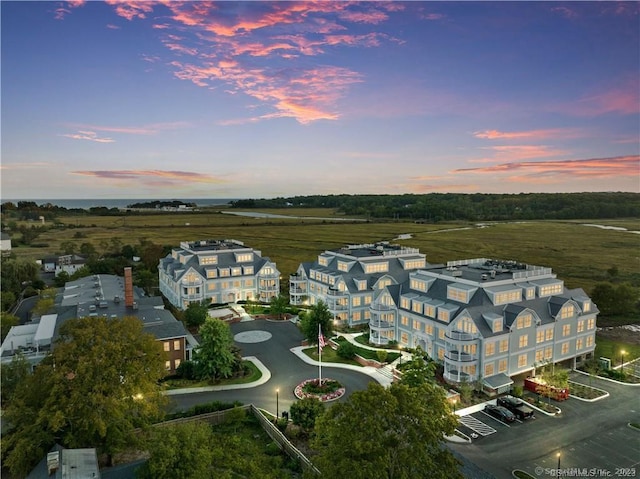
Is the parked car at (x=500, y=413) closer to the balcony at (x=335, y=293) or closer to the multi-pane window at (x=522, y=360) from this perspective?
the multi-pane window at (x=522, y=360)

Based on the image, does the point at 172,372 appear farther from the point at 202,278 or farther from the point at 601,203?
the point at 601,203

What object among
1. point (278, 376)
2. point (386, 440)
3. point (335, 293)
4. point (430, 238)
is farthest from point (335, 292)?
point (430, 238)

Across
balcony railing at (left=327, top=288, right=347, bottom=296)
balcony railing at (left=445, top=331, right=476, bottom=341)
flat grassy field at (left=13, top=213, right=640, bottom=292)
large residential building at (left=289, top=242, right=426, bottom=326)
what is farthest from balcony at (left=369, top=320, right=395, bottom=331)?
flat grassy field at (left=13, top=213, right=640, bottom=292)

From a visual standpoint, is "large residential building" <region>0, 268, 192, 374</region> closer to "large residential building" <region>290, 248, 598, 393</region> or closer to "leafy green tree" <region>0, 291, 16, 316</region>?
"leafy green tree" <region>0, 291, 16, 316</region>

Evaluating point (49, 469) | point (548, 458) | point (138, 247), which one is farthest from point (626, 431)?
point (138, 247)

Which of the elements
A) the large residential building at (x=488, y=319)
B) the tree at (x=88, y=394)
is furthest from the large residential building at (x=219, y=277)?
the tree at (x=88, y=394)

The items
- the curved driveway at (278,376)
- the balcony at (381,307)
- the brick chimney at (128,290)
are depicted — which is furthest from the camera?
the brick chimney at (128,290)

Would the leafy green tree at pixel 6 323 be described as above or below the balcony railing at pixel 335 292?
below
